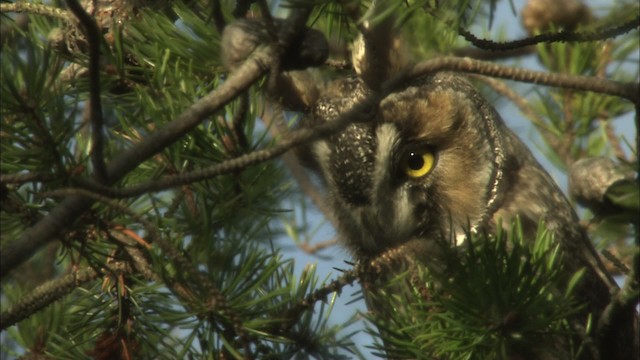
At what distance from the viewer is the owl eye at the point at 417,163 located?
2.03 metres

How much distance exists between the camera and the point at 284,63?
107cm

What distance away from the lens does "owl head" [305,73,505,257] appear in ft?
6.55

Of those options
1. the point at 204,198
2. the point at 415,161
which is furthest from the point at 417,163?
the point at 204,198

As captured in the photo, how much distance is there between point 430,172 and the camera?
2057 mm

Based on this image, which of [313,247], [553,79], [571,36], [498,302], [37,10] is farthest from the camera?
[313,247]

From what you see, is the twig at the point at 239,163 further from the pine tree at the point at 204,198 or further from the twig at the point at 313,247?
the twig at the point at 313,247

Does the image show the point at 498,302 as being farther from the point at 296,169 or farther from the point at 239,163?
the point at 296,169

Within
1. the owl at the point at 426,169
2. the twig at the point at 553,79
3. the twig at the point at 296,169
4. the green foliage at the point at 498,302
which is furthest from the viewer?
the owl at the point at 426,169

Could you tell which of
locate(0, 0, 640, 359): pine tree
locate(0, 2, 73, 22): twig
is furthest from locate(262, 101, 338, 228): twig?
locate(0, 2, 73, 22): twig

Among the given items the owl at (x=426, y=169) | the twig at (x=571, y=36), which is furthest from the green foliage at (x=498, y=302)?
the owl at (x=426, y=169)

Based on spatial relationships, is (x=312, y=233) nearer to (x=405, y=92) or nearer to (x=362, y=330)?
(x=405, y=92)

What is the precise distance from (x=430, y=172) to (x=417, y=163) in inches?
1.4

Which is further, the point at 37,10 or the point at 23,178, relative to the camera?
the point at 37,10

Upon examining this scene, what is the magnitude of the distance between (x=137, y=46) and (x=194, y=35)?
9cm
